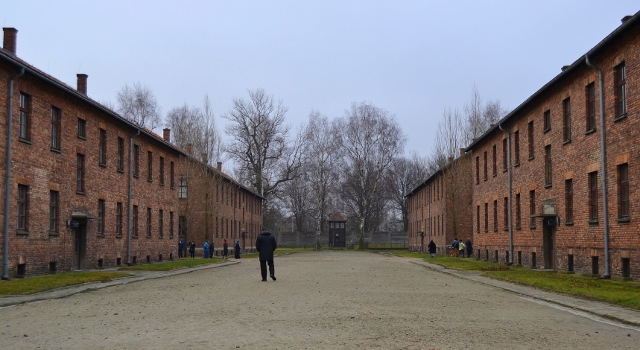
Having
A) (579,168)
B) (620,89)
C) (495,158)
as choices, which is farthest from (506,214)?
(620,89)

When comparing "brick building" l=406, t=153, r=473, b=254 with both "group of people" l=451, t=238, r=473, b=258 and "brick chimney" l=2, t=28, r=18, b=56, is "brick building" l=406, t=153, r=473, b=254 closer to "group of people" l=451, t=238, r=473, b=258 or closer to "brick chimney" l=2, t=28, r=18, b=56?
"group of people" l=451, t=238, r=473, b=258

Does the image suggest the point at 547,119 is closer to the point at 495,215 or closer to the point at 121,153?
the point at 495,215

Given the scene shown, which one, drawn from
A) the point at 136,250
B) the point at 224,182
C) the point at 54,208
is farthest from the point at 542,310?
the point at 224,182

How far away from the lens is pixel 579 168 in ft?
90.2

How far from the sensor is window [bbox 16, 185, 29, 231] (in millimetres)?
25641

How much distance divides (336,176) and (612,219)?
61.4 meters

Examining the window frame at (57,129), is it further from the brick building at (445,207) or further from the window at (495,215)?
the brick building at (445,207)

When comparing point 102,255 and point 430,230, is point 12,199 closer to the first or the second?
point 102,255

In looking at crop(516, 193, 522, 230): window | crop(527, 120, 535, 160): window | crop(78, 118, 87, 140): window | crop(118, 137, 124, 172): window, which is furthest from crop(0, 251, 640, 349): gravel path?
crop(118, 137, 124, 172): window

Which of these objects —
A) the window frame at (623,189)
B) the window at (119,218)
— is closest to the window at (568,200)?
the window frame at (623,189)

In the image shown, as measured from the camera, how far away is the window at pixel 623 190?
2331 cm

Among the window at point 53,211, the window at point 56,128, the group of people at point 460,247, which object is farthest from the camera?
the group of people at point 460,247

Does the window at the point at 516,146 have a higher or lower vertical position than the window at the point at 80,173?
higher

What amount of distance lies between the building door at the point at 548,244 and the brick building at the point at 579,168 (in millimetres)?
43
